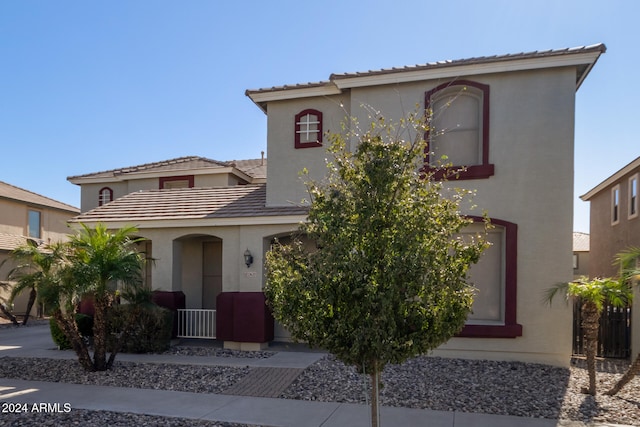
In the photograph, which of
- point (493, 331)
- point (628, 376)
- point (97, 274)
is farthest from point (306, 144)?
point (628, 376)

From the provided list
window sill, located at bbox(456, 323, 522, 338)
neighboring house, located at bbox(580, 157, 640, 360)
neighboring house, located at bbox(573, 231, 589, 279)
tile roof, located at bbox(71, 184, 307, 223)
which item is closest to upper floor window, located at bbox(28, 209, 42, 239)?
tile roof, located at bbox(71, 184, 307, 223)

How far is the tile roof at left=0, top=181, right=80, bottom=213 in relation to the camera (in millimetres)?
22906

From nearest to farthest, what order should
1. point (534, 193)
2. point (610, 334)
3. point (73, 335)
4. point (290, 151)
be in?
point (73, 335)
point (534, 193)
point (610, 334)
point (290, 151)

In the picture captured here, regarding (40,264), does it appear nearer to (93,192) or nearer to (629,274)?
(629,274)

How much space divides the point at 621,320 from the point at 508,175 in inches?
187

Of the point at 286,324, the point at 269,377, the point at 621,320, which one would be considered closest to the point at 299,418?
the point at 269,377

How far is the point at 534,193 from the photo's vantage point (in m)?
10.3

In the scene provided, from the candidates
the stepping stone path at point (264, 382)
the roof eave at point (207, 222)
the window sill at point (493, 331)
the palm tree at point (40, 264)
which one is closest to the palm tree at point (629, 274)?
the window sill at point (493, 331)

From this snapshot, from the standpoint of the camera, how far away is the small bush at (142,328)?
35.9ft

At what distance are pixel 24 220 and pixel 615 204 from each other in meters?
28.0

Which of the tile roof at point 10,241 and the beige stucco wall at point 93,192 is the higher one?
the beige stucco wall at point 93,192

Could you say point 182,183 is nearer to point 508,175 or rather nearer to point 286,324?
point 508,175

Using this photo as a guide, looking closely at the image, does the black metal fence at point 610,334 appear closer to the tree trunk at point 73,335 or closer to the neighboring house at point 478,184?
the neighboring house at point 478,184

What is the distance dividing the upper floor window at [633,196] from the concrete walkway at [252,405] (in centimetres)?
1318
